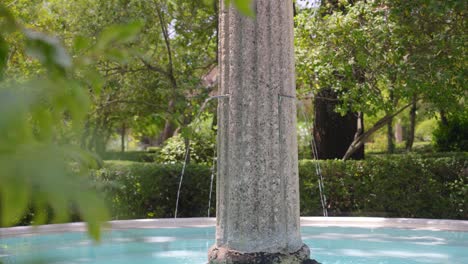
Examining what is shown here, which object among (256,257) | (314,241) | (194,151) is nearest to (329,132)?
(194,151)

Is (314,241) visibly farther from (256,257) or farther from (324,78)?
(324,78)

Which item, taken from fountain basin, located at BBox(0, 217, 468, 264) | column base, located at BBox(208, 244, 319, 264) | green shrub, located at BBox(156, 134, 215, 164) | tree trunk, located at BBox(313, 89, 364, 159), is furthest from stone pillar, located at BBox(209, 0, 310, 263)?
green shrub, located at BBox(156, 134, 215, 164)

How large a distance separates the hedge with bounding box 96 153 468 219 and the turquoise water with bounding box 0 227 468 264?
2012 millimetres

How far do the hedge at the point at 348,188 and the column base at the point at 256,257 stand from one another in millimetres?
4918

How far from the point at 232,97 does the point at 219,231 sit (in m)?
0.96

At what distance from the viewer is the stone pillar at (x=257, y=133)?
418cm

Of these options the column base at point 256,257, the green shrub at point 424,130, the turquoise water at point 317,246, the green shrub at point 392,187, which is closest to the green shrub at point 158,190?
the green shrub at point 392,187

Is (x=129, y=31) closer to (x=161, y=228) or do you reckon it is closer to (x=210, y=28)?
(x=161, y=228)

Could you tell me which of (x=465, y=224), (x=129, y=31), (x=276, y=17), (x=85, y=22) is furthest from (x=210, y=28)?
(x=129, y=31)

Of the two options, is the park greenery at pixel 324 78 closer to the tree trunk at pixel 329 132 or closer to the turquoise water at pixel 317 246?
the tree trunk at pixel 329 132

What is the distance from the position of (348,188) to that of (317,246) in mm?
3216

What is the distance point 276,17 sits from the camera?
421 centimetres

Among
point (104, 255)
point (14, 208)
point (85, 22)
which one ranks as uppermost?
point (85, 22)

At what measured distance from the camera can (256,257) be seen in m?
4.25
